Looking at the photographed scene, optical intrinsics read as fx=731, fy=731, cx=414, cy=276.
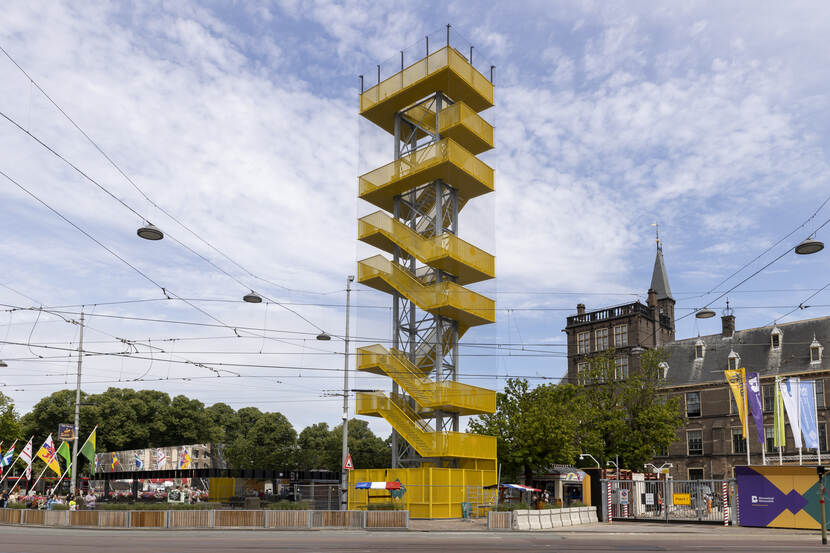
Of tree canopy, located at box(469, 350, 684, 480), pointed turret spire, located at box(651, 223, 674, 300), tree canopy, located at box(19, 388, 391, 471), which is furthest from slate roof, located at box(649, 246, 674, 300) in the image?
tree canopy, located at box(19, 388, 391, 471)

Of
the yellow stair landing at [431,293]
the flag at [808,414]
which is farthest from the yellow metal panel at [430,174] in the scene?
the flag at [808,414]

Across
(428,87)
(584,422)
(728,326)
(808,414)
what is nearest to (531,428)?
(584,422)

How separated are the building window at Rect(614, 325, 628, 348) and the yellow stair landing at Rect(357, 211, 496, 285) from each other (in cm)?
4754

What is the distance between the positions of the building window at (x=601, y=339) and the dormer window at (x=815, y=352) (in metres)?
21.3

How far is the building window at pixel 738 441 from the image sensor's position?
7456 cm

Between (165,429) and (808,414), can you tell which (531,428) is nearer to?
(808,414)

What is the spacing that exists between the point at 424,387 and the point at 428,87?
16.7 metres

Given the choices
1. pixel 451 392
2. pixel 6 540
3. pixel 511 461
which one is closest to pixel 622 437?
pixel 511 461

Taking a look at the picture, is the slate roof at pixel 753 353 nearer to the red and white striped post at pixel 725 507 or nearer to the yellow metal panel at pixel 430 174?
the red and white striped post at pixel 725 507

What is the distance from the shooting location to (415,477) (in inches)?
1395

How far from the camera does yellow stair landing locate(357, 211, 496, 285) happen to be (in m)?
37.8

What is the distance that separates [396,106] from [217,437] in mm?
65574

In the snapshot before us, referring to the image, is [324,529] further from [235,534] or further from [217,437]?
[217,437]

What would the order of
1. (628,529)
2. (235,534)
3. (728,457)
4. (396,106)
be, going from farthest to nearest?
(728,457), (396,106), (628,529), (235,534)
